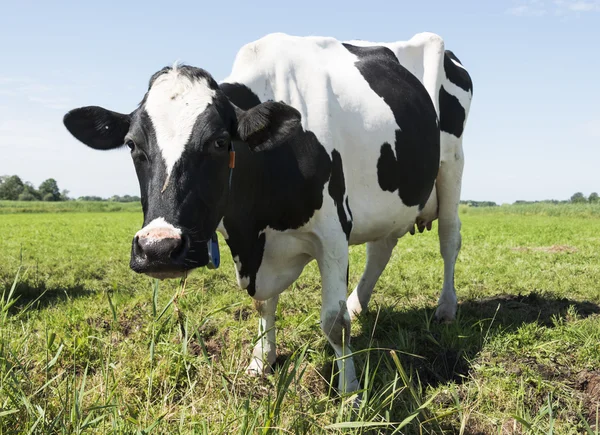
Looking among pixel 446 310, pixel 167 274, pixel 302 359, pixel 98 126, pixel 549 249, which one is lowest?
pixel 446 310

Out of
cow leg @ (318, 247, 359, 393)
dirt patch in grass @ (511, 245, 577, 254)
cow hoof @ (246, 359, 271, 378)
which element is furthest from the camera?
dirt patch in grass @ (511, 245, 577, 254)

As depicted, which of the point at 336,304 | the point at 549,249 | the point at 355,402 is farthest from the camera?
the point at 549,249

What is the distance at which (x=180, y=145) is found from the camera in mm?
3291

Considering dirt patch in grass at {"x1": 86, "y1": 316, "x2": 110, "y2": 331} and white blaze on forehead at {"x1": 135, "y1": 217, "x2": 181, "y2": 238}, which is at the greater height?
white blaze on forehead at {"x1": 135, "y1": 217, "x2": 181, "y2": 238}

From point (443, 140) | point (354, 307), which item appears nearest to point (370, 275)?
point (354, 307)

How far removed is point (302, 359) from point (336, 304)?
1.37 meters

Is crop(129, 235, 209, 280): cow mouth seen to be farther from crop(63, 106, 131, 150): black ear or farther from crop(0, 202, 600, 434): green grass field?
crop(63, 106, 131, 150): black ear

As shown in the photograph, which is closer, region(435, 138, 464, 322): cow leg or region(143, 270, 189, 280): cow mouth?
region(143, 270, 189, 280): cow mouth

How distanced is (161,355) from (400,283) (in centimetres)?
454

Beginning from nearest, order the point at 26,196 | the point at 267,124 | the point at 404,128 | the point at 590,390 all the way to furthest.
→ 1. the point at 267,124
2. the point at 590,390
3. the point at 404,128
4. the point at 26,196

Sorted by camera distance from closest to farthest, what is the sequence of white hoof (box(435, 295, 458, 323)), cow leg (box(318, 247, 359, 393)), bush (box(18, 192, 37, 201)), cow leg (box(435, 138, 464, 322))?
cow leg (box(318, 247, 359, 393)) < white hoof (box(435, 295, 458, 323)) < cow leg (box(435, 138, 464, 322)) < bush (box(18, 192, 37, 201))

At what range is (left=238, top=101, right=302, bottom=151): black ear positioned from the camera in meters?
3.65

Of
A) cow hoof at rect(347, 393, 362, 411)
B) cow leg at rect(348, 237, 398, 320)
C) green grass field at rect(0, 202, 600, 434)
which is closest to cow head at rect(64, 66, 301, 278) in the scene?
green grass field at rect(0, 202, 600, 434)

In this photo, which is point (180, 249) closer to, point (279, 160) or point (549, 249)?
point (279, 160)
